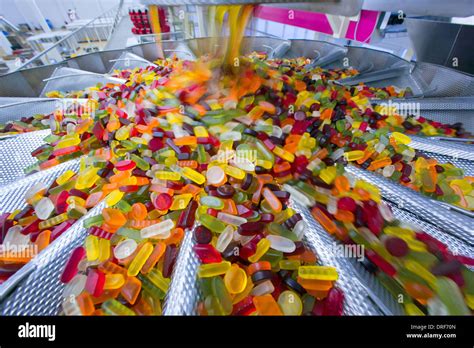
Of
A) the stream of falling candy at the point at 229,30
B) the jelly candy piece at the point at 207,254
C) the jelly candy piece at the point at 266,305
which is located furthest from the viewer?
the stream of falling candy at the point at 229,30

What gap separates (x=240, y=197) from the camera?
1057 millimetres

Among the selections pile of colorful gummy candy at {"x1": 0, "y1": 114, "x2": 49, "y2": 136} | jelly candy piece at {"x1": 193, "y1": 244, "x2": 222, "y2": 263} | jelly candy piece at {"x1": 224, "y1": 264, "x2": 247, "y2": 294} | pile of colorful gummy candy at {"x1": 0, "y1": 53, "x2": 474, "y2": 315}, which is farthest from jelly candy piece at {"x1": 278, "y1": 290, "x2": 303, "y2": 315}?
pile of colorful gummy candy at {"x1": 0, "y1": 114, "x2": 49, "y2": 136}

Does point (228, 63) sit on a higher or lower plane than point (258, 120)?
higher

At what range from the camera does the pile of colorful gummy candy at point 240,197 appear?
0.78 meters

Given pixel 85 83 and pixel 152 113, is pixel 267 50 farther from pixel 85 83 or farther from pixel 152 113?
pixel 152 113

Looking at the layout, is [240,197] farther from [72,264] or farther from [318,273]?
[72,264]

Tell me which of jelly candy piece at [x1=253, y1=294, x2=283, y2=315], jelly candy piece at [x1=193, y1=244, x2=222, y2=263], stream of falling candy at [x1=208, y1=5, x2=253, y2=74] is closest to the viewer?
jelly candy piece at [x1=253, y1=294, x2=283, y2=315]

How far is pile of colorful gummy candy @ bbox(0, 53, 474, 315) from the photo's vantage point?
0.78 metres

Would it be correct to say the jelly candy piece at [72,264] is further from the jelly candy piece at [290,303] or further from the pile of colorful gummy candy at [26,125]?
the pile of colorful gummy candy at [26,125]

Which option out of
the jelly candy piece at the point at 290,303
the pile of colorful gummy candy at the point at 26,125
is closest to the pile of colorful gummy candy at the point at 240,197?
the jelly candy piece at the point at 290,303

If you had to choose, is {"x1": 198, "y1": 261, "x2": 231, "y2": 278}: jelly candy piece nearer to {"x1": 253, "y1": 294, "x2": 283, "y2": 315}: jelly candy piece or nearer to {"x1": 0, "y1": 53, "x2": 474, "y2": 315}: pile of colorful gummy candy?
{"x1": 0, "y1": 53, "x2": 474, "y2": 315}: pile of colorful gummy candy
